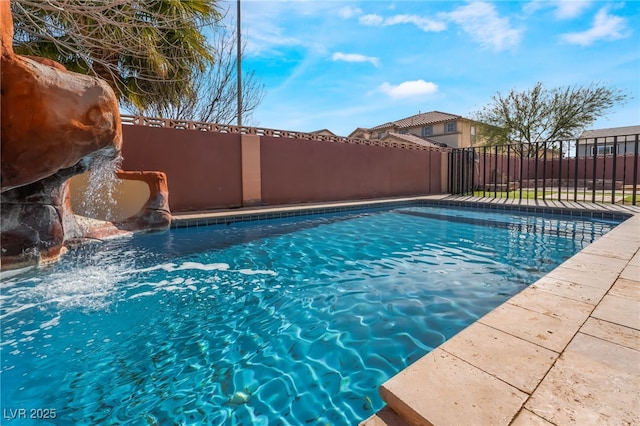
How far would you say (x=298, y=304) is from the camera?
3.22 meters

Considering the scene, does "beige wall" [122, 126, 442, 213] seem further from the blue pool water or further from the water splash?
the blue pool water

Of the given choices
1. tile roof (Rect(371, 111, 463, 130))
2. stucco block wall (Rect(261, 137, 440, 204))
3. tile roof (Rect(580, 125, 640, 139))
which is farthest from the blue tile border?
tile roof (Rect(580, 125, 640, 139))

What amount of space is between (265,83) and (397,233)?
10.5m

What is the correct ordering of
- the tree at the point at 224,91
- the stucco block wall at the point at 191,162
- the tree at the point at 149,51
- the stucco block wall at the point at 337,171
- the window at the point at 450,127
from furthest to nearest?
the window at the point at 450,127
the tree at the point at 224,91
the stucco block wall at the point at 337,171
the stucco block wall at the point at 191,162
the tree at the point at 149,51

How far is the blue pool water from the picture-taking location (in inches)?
74.7

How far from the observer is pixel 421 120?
2906 cm

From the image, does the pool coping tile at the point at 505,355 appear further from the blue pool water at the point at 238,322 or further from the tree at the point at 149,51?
the tree at the point at 149,51

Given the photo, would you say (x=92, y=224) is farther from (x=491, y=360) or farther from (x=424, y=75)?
(x=424, y=75)

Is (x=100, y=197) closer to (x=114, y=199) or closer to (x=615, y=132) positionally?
(x=114, y=199)

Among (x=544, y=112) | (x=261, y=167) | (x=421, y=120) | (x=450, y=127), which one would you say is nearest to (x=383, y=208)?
(x=261, y=167)

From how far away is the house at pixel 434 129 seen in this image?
25.9 meters

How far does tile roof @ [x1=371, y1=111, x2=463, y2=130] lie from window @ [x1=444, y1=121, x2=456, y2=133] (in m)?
0.38

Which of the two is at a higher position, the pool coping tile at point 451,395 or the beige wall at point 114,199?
the beige wall at point 114,199

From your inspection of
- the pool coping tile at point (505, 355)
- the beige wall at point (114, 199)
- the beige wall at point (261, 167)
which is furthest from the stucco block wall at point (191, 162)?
the pool coping tile at point (505, 355)
